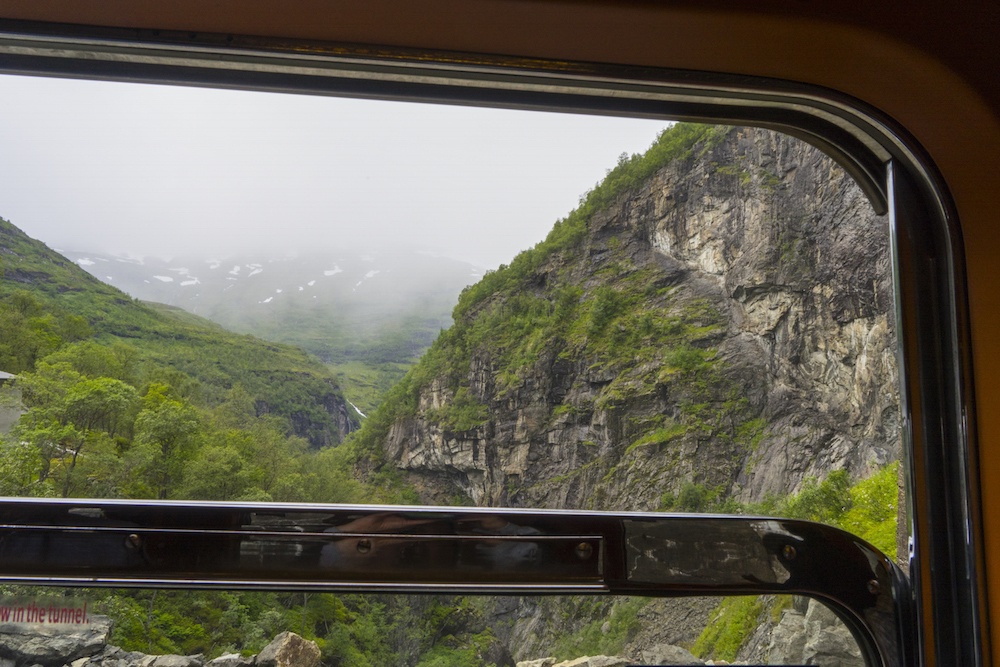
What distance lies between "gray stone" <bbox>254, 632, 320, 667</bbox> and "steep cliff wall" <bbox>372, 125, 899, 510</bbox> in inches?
15.2

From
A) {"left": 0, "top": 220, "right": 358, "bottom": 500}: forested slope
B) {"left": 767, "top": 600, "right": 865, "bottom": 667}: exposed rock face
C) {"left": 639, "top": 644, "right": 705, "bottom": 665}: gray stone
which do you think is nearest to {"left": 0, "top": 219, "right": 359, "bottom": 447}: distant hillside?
{"left": 0, "top": 220, "right": 358, "bottom": 500}: forested slope

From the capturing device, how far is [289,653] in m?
1.38

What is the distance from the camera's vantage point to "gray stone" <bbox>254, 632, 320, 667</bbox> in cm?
137

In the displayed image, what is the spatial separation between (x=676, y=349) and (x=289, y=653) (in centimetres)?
104

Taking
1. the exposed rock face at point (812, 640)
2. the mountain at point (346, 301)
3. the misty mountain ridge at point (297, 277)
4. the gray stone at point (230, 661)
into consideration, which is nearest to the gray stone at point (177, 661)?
the gray stone at point (230, 661)

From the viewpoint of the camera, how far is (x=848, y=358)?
4.98 feet

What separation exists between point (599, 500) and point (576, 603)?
0.22 metres

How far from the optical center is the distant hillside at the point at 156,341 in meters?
1.40

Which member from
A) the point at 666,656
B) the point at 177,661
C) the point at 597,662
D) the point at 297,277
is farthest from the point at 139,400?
the point at 666,656

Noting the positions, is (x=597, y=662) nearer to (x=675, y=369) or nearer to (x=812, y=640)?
(x=812, y=640)

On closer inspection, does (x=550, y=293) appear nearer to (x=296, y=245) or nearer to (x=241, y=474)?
(x=296, y=245)

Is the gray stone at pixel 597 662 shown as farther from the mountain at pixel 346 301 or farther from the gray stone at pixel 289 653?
the mountain at pixel 346 301

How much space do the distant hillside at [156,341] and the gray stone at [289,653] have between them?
40 centimetres

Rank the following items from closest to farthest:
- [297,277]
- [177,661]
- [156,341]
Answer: [177,661], [156,341], [297,277]
